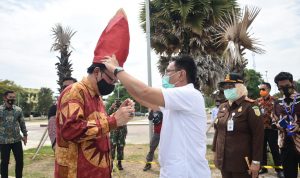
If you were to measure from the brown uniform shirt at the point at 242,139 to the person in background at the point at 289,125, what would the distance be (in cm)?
106

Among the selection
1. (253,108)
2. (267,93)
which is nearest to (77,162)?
(253,108)

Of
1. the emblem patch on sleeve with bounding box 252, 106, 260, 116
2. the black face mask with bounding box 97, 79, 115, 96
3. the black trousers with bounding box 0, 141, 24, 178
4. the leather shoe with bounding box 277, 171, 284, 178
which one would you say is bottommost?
the leather shoe with bounding box 277, 171, 284, 178

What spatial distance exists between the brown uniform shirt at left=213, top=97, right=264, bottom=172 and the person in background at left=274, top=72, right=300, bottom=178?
106cm

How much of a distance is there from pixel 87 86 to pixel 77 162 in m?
0.63

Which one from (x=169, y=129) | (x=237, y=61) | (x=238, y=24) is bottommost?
(x=169, y=129)

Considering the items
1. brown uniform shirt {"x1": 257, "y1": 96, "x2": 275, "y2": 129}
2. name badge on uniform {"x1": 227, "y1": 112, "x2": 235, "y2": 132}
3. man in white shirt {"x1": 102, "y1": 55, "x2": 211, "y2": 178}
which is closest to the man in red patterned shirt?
man in white shirt {"x1": 102, "y1": 55, "x2": 211, "y2": 178}

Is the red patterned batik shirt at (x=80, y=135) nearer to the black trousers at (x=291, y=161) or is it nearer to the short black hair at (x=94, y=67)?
the short black hair at (x=94, y=67)

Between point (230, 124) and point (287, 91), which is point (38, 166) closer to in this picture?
point (230, 124)

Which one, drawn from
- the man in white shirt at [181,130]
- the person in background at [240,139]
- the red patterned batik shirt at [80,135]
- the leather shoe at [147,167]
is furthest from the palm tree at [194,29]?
the red patterned batik shirt at [80,135]

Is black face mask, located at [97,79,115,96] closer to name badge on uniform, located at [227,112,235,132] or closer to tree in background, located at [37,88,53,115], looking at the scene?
name badge on uniform, located at [227,112,235,132]

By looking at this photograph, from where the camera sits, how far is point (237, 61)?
8047 millimetres

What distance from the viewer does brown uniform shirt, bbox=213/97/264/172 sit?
404 centimetres

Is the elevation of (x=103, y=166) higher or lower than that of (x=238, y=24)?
lower

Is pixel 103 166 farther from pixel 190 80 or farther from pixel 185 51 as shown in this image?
pixel 185 51
